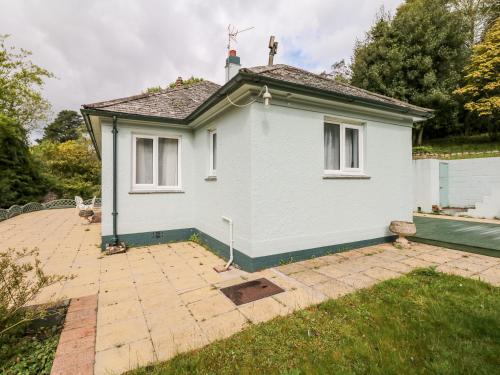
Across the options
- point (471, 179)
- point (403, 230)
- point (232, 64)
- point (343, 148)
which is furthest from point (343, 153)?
point (471, 179)

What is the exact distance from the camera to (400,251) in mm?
5977

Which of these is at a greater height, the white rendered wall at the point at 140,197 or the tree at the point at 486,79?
the tree at the point at 486,79

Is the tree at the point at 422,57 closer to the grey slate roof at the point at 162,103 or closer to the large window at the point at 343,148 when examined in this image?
the large window at the point at 343,148

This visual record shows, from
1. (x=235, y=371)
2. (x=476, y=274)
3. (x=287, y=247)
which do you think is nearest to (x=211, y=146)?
(x=287, y=247)

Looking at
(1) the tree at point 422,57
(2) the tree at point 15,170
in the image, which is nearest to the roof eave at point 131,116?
(2) the tree at point 15,170

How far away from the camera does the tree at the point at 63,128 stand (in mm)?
47438

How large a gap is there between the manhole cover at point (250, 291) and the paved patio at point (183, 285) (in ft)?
0.40

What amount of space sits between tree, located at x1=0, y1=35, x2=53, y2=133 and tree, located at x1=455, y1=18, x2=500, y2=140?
3507 centimetres

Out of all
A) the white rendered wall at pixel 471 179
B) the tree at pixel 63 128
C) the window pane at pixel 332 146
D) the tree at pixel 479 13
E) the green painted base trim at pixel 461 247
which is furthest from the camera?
the tree at pixel 63 128

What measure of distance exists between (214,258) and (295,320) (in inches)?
122

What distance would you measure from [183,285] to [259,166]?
8.62 ft

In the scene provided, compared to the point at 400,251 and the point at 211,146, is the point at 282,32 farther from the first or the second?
the point at 400,251

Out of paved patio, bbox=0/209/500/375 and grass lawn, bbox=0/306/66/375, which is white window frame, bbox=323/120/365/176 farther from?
grass lawn, bbox=0/306/66/375

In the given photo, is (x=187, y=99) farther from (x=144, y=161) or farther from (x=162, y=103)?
(x=144, y=161)
